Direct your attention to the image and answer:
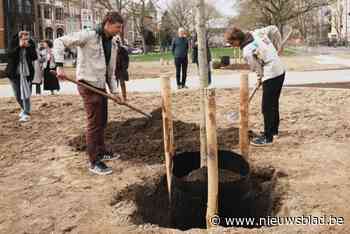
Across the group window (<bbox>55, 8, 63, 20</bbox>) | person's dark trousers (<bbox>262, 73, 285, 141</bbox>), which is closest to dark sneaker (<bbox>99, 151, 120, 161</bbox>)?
person's dark trousers (<bbox>262, 73, 285, 141</bbox>)

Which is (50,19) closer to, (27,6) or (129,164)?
(27,6)

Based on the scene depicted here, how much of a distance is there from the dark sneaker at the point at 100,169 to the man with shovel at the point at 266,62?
2.01 meters

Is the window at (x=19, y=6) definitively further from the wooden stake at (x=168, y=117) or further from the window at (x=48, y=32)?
the wooden stake at (x=168, y=117)

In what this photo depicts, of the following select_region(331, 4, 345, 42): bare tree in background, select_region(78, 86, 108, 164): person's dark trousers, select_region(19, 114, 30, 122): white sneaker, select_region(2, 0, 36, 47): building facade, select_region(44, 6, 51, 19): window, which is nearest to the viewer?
select_region(78, 86, 108, 164): person's dark trousers

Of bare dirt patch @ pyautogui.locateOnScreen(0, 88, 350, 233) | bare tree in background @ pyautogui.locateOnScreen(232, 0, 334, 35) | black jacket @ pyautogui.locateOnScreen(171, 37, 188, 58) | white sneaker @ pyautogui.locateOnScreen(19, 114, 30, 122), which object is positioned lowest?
bare dirt patch @ pyautogui.locateOnScreen(0, 88, 350, 233)

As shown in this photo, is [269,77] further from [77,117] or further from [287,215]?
[77,117]

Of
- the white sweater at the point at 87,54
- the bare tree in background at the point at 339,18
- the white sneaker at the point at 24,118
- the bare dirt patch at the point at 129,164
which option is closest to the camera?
the bare dirt patch at the point at 129,164

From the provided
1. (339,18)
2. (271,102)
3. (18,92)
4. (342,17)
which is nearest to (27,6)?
(18,92)

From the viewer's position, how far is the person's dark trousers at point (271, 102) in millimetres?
5766

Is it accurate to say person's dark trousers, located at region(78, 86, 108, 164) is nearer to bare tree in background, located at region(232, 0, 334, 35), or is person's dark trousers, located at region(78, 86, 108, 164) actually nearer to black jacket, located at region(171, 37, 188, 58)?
black jacket, located at region(171, 37, 188, 58)

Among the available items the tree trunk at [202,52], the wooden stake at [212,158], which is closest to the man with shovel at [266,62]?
the tree trunk at [202,52]

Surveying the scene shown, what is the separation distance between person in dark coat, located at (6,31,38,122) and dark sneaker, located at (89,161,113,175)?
3.51 m

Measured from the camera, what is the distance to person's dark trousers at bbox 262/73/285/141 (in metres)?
5.77

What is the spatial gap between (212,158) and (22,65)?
17.7ft
